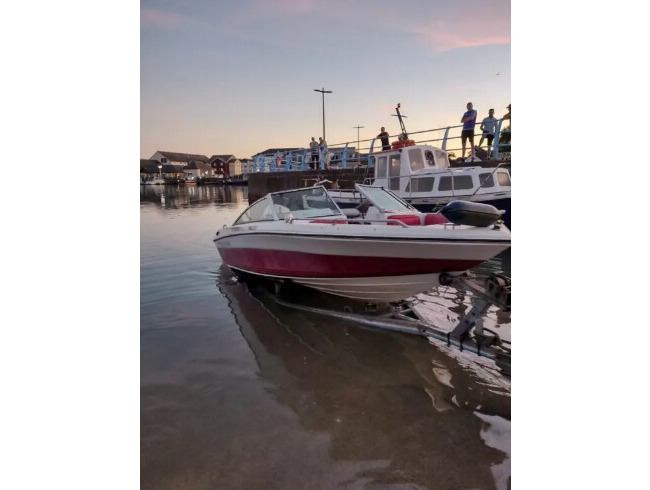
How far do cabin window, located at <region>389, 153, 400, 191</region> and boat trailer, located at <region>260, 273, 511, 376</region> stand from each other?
5.30 meters

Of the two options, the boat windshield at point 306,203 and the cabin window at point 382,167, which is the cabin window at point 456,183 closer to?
the cabin window at point 382,167

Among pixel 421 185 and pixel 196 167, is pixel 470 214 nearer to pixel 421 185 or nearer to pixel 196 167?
pixel 196 167

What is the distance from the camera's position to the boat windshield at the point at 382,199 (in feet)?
13.4

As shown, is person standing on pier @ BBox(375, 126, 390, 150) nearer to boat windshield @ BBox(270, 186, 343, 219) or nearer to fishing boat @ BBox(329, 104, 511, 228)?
fishing boat @ BBox(329, 104, 511, 228)

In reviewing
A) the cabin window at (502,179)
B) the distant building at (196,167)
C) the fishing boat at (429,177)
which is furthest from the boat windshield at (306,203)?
the cabin window at (502,179)

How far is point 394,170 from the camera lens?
Answer: 8664mm

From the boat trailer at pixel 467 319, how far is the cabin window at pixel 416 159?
5.42 metres

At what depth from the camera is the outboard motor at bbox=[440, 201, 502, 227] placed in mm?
2604

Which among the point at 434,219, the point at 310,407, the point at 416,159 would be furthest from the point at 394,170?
the point at 310,407
